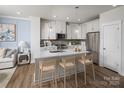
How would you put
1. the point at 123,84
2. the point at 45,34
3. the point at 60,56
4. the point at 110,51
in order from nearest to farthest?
1. the point at 123,84
2. the point at 60,56
3. the point at 110,51
4. the point at 45,34

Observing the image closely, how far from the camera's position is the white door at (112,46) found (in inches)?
141

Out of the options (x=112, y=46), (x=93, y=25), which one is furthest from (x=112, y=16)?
(x=93, y=25)

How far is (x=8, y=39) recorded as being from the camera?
5.09m

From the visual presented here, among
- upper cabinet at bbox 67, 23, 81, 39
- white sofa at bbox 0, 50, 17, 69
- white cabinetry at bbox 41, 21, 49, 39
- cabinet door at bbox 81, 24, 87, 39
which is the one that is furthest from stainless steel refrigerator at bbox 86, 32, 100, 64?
white sofa at bbox 0, 50, 17, 69

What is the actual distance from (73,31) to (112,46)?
9.50 feet

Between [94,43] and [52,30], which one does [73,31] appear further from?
[94,43]

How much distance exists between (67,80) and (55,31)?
3365 mm

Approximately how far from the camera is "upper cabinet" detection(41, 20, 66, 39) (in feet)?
18.0

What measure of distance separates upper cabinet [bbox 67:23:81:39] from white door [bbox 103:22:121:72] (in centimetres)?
223

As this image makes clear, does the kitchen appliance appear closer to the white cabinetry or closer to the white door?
the white cabinetry

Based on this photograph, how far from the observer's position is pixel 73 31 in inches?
246
